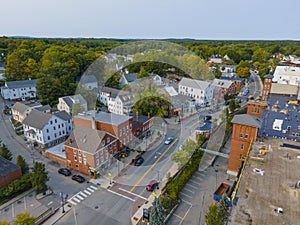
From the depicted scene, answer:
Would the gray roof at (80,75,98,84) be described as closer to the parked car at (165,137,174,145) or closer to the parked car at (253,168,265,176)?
the parked car at (165,137,174,145)

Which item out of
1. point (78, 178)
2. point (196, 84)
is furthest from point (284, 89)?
point (78, 178)

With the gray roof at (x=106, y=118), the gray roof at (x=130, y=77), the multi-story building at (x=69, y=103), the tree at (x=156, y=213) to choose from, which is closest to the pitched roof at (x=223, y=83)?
the gray roof at (x=130, y=77)

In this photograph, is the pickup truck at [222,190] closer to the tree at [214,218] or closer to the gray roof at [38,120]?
the tree at [214,218]

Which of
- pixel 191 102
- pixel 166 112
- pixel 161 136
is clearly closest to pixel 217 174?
pixel 161 136

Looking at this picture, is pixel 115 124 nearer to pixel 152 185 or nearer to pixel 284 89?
pixel 152 185

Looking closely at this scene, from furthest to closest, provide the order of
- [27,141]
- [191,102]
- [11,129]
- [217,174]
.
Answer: [191,102] < [11,129] < [27,141] < [217,174]

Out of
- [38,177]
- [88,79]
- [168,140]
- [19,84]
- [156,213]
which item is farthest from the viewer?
[88,79]

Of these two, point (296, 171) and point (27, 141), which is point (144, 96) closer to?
point (27, 141)
